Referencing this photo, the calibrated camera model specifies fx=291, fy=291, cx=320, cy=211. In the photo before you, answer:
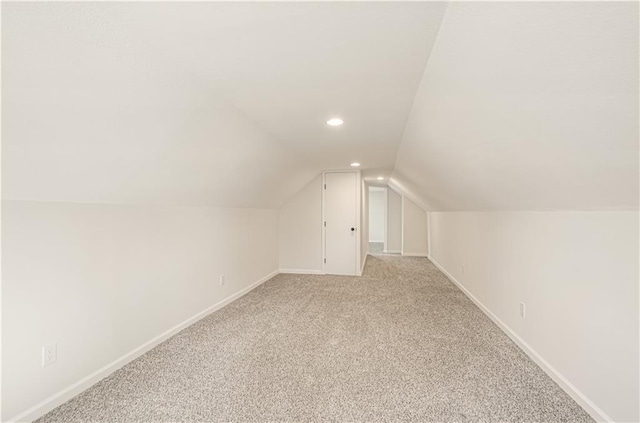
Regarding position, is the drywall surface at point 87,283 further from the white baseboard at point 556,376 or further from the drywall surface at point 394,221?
the drywall surface at point 394,221

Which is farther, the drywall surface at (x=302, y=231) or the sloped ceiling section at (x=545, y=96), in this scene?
the drywall surface at (x=302, y=231)

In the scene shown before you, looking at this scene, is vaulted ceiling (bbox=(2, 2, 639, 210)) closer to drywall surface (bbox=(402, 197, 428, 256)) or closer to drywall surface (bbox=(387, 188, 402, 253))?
drywall surface (bbox=(402, 197, 428, 256))

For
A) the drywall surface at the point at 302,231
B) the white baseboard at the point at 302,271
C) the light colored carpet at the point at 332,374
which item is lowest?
the light colored carpet at the point at 332,374

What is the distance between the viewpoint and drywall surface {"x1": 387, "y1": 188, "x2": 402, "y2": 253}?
326 inches

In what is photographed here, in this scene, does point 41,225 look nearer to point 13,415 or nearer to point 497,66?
point 13,415

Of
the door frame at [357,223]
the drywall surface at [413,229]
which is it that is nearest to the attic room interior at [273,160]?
the door frame at [357,223]

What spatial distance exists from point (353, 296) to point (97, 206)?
3.02 m

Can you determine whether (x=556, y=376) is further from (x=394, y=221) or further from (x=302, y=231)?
(x=394, y=221)

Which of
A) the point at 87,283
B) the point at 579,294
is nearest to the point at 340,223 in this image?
the point at 579,294

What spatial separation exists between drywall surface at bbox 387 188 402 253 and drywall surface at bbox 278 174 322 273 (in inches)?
144

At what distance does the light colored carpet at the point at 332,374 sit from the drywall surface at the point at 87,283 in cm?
20

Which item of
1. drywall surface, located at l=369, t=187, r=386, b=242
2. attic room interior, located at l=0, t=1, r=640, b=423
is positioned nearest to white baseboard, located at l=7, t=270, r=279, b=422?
attic room interior, located at l=0, t=1, r=640, b=423

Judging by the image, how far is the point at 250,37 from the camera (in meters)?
1.24

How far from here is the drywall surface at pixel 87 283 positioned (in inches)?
59.7
